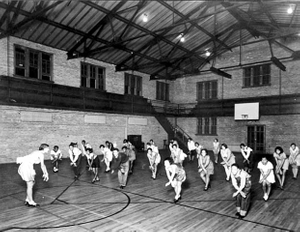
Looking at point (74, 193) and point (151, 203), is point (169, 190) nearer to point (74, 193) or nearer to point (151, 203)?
point (151, 203)

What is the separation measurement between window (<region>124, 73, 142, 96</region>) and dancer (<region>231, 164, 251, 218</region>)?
51.9 feet

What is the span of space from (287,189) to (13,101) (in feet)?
45.2

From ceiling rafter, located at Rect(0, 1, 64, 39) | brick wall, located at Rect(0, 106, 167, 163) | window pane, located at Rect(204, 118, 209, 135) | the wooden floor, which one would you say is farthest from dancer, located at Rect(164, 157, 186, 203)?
window pane, located at Rect(204, 118, 209, 135)

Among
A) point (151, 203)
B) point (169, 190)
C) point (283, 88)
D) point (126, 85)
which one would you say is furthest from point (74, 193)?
point (283, 88)

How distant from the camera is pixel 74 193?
773 centimetres

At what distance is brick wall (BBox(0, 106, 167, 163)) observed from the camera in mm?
13203

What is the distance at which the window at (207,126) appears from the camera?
21938 mm

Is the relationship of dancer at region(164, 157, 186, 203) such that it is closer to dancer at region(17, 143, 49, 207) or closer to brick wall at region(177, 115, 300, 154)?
dancer at region(17, 143, 49, 207)

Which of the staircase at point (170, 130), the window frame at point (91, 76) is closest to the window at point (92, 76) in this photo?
the window frame at point (91, 76)

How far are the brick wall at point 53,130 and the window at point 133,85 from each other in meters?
2.52

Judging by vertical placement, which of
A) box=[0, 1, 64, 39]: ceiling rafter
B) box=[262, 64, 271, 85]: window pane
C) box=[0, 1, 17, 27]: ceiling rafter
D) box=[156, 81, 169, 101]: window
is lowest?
box=[156, 81, 169, 101]: window

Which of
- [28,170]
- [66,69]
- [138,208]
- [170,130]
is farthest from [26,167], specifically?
[170,130]

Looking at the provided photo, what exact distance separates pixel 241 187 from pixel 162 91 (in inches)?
754

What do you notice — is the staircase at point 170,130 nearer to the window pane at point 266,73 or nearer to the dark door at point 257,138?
the dark door at point 257,138
